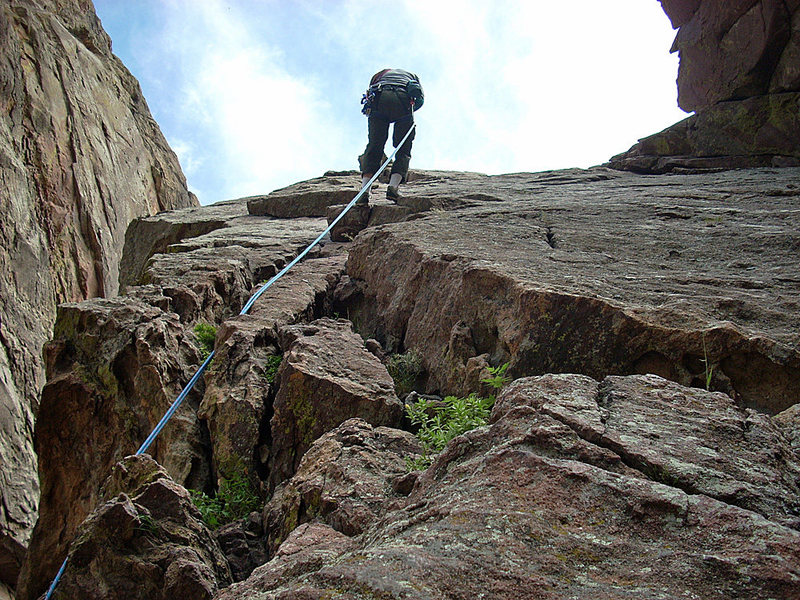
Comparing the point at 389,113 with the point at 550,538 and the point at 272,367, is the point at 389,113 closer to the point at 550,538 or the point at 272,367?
the point at 272,367

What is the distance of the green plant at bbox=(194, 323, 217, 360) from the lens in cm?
629

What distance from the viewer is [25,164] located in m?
16.4

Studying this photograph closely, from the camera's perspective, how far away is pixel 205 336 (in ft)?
21.2

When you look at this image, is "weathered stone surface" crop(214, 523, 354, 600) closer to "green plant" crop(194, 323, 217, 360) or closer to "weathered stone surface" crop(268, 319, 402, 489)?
"weathered stone surface" crop(268, 319, 402, 489)

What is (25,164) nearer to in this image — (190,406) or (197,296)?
(197,296)

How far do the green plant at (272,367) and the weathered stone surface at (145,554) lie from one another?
5.73 ft

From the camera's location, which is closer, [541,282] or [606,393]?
[606,393]

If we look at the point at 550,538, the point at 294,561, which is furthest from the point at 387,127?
the point at 550,538

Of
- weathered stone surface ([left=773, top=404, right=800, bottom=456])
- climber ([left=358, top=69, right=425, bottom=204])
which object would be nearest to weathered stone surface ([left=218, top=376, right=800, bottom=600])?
weathered stone surface ([left=773, top=404, right=800, bottom=456])

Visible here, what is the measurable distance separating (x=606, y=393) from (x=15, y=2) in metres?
21.1

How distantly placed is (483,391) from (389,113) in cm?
696

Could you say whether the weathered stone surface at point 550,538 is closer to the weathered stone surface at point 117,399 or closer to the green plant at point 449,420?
the green plant at point 449,420

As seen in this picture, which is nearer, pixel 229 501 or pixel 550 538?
pixel 550 538

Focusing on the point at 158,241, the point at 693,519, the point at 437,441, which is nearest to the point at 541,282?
the point at 437,441
